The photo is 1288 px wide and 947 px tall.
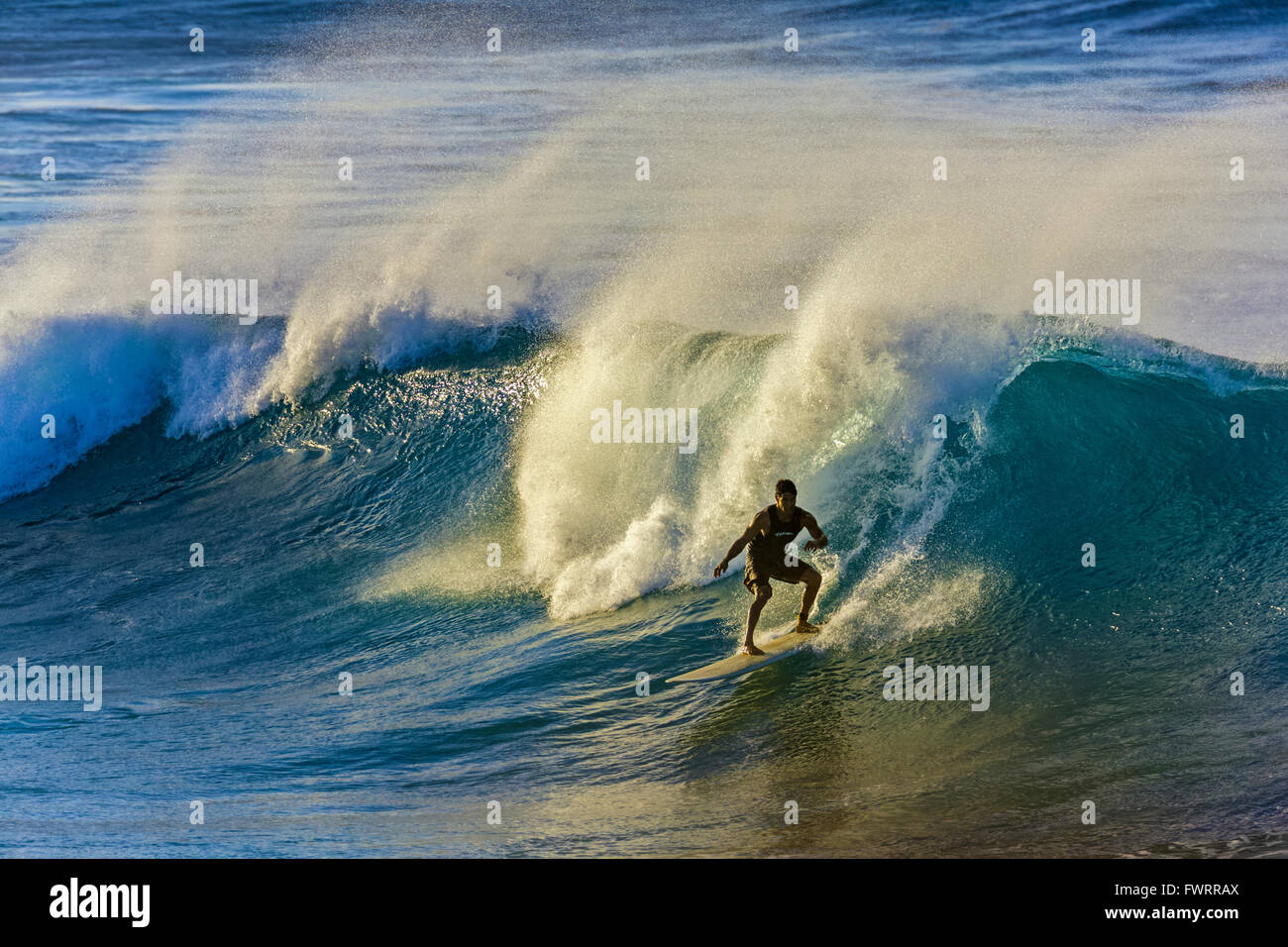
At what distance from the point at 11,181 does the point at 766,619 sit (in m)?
24.2

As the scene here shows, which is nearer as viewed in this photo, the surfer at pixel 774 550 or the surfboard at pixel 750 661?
the surfer at pixel 774 550

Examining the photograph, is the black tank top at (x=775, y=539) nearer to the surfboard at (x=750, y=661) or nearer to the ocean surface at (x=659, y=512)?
the surfboard at (x=750, y=661)

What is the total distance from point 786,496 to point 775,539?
0.31 metres

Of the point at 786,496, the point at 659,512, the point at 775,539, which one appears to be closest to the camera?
the point at 786,496

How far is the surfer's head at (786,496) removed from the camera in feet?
25.4

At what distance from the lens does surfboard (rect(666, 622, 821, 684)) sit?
7.99 meters

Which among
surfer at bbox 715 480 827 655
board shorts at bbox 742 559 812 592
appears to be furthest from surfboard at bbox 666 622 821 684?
board shorts at bbox 742 559 812 592

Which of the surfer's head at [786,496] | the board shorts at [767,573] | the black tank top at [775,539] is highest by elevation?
the surfer's head at [786,496]

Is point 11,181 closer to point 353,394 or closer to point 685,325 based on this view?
point 353,394

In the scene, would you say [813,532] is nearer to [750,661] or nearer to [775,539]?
[775,539]

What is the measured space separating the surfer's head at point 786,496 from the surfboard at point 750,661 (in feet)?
2.93

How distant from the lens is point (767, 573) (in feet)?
26.2

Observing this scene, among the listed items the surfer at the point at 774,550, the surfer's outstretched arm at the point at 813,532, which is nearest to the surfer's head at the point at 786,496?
the surfer at the point at 774,550

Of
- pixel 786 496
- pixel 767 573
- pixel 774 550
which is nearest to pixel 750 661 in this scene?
pixel 767 573
